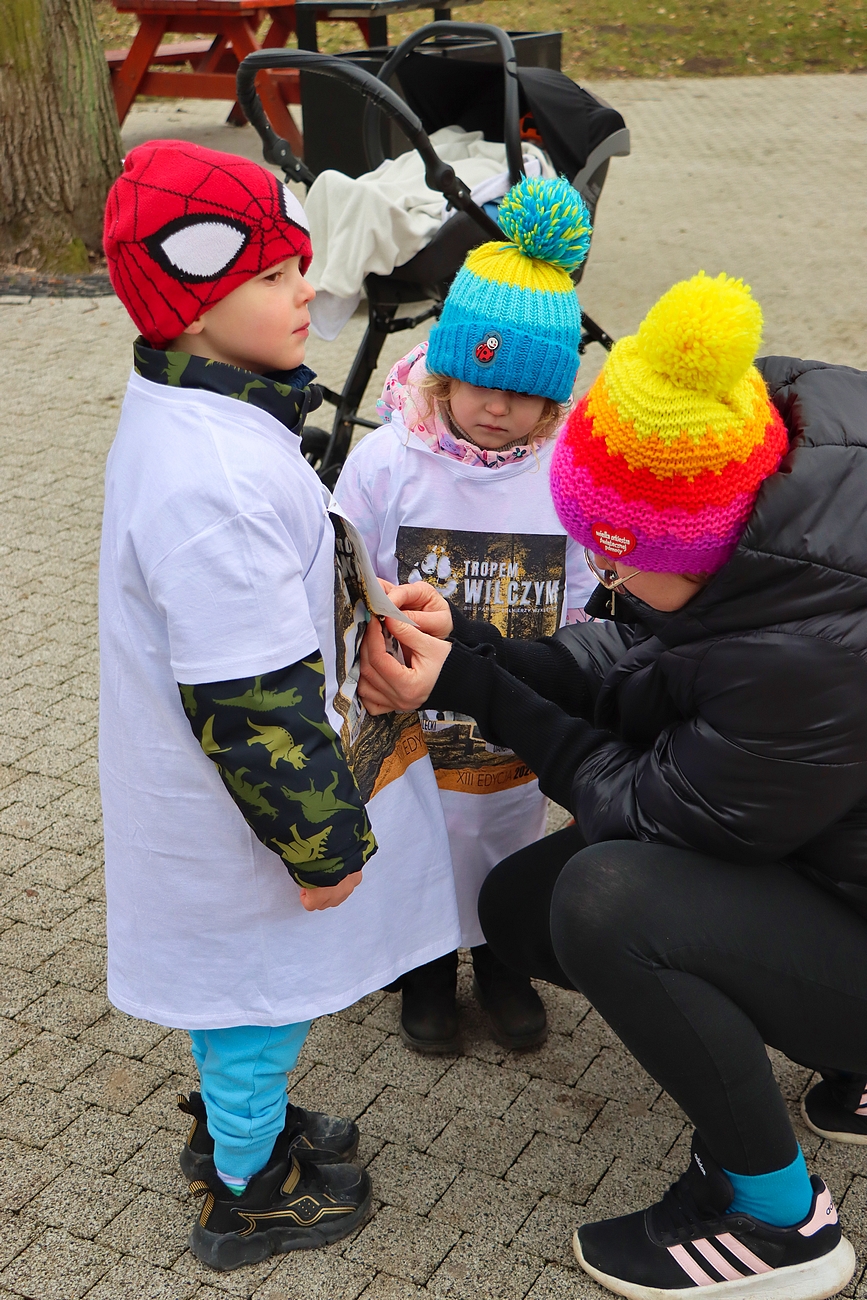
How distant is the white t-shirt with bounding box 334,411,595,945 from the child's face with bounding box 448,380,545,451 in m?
0.05

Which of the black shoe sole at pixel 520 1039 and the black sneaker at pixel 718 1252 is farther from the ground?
the black sneaker at pixel 718 1252

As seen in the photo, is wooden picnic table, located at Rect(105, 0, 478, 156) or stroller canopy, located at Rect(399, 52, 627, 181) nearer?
stroller canopy, located at Rect(399, 52, 627, 181)

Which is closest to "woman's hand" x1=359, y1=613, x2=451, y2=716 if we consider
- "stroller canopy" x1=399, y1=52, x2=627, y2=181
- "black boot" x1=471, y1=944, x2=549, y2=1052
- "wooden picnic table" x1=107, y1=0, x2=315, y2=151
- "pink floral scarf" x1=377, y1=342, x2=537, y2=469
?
"pink floral scarf" x1=377, y1=342, x2=537, y2=469

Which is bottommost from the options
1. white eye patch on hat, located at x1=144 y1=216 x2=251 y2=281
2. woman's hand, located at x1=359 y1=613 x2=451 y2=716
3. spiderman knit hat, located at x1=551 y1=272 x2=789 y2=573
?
woman's hand, located at x1=359 y1=613 x2=451 y2=716

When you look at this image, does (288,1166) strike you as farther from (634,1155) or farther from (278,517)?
(278,517)

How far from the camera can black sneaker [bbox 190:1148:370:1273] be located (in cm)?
189

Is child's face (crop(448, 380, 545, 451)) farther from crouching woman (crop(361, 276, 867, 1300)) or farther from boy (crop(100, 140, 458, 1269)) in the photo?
boy (crop(100, 140, 458, 1269))

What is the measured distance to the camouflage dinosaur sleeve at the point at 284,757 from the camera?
1502 millimetres

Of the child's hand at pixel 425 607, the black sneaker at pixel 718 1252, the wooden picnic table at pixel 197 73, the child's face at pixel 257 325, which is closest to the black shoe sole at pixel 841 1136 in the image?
the black sneaker at pixel 718 1252

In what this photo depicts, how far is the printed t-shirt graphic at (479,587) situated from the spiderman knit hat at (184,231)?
0.76 meters

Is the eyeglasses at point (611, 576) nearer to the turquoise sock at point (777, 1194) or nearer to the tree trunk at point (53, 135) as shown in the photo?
the turquoise sock at point (777, 1194)

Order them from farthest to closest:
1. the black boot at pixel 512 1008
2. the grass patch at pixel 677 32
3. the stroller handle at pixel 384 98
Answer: the grass patch at pixel 677 32 < the stroller handle at pixel 384 98 < the black boot at pixel 512 1008

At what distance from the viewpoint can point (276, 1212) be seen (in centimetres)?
192

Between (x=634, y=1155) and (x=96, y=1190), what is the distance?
34.9 inches
